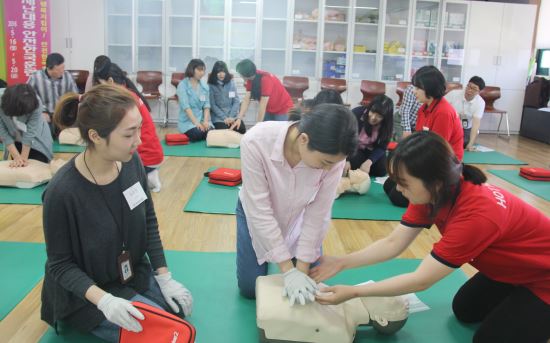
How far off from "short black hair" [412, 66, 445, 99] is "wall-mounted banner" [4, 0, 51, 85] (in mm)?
5149

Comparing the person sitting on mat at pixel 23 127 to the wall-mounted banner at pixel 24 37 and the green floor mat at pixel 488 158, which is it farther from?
the green floor mat at pixel 488 158

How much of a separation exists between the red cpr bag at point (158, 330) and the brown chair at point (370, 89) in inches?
230

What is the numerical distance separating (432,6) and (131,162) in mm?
6783

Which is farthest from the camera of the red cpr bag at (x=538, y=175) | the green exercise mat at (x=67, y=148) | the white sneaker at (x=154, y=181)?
the green exercise mat at (x=67, y=148)

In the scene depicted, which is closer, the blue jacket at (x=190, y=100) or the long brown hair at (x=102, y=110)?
the long brown hair at (x=102, y=110)

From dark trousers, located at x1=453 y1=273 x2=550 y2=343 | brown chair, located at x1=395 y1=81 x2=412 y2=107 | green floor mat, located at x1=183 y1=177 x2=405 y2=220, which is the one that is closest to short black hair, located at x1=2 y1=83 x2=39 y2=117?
green floor mat, located at x1=183 y1=177 x2=405 y2=220

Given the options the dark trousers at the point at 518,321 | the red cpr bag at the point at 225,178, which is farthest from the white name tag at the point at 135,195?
the red cpr bag at the point at 225,178

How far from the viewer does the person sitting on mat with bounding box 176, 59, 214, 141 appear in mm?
5535

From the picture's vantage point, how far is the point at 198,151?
5250mm

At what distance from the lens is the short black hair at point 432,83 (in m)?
3.29

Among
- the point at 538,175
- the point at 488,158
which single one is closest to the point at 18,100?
the point at 538,175

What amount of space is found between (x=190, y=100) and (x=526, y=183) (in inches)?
144

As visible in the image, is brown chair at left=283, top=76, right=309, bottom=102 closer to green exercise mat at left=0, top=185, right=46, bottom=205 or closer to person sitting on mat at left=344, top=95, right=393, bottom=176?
person sitting on mat at left=344, top=95, right=393, bottom=176

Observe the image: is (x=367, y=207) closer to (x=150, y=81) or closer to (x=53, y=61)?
(x=53, y=61)
